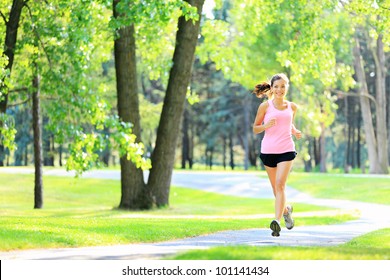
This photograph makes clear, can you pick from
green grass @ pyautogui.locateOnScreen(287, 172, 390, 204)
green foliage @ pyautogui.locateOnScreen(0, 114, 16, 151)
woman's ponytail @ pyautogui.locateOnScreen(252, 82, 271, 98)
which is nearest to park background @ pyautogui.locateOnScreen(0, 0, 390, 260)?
green foliage @ pyautogui.locateOnScreen(0, 114, 16, 151)

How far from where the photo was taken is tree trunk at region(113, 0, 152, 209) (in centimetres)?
2469

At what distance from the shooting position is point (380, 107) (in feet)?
172

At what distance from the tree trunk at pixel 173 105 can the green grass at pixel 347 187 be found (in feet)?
33.3

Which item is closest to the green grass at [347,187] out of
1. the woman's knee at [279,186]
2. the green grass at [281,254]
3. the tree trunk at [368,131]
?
the tree trunk at [368,131]

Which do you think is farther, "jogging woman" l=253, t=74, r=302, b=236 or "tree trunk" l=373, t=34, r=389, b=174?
"tree trunk" l=373, t=34, r=389, b=174

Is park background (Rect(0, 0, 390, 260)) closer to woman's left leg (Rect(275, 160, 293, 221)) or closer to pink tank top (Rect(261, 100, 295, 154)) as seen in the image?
pink tank top (Rect(261, 100, 295, 154))

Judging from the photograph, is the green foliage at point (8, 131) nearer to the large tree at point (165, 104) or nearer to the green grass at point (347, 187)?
the large tree at point (165, 104)

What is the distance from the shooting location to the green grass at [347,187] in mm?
34578

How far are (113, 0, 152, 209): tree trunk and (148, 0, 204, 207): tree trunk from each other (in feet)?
1.40

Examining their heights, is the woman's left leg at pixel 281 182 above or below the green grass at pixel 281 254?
above

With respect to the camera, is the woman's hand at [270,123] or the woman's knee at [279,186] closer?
the woman's hand at [270,123]

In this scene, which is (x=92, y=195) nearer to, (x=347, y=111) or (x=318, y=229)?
(x=318, y=229)
